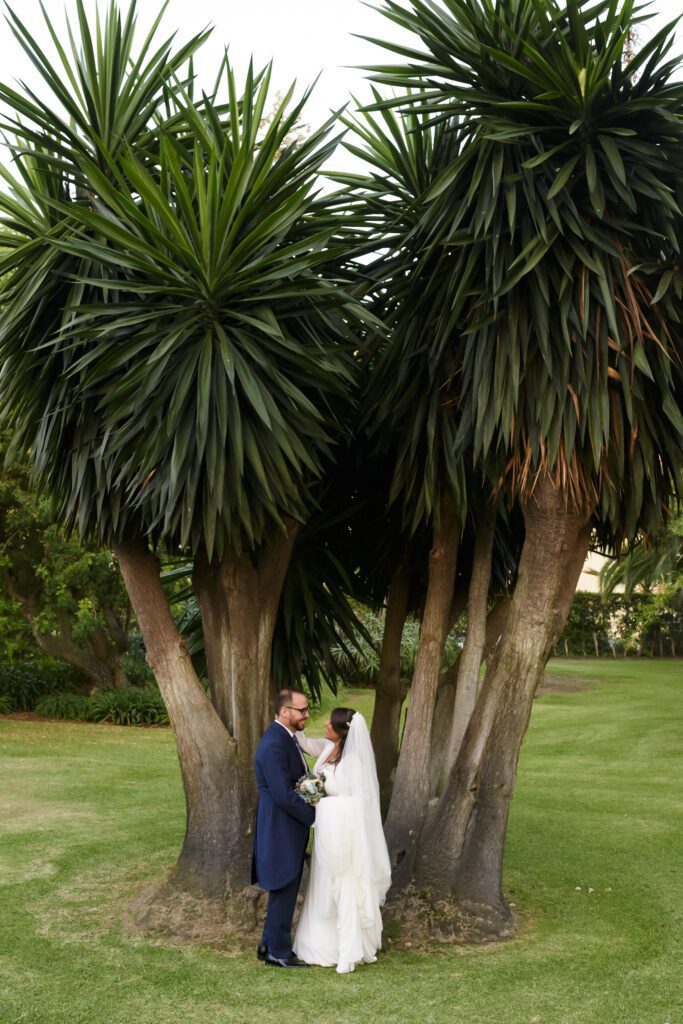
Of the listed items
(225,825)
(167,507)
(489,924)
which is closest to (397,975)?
(489,924)

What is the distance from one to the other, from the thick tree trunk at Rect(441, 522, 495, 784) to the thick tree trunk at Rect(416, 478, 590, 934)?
53 cm

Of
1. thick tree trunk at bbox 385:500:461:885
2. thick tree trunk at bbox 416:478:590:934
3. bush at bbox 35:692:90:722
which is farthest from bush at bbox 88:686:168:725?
thick tree trunk at bbox 416:478:590:934

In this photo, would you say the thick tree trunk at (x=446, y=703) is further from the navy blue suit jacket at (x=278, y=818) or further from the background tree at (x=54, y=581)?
the background tree at (x=54, y=581)

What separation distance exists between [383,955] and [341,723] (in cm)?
149

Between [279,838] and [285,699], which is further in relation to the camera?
[285,699]

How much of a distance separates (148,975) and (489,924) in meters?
2.32

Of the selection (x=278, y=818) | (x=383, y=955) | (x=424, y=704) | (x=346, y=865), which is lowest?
(x=383, y=955)

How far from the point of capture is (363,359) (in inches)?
318

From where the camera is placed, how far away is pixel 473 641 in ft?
27.5

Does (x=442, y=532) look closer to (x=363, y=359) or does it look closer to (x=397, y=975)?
(x=363, y=359)

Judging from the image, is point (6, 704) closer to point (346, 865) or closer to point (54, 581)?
point (54, 581)

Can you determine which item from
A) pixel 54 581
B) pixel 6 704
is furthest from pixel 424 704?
pixel 6 704

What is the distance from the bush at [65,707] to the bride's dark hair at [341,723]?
14.1 m

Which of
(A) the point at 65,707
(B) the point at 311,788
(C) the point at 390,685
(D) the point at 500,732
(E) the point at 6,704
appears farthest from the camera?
(E) the point at 6,704
